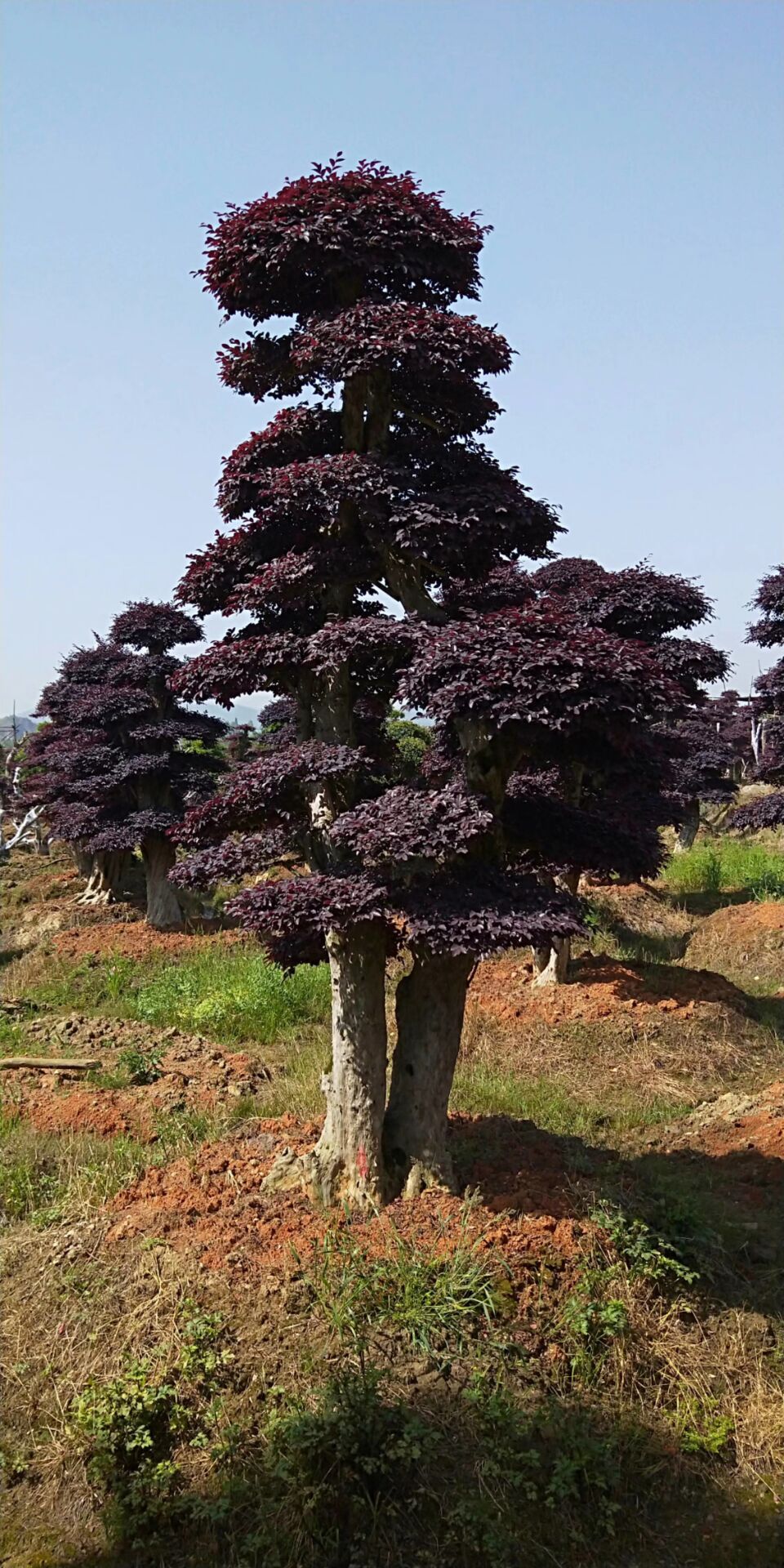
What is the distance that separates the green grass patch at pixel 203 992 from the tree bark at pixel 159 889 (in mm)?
2660

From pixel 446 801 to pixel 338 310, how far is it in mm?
3232

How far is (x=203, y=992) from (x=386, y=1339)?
7742 mm

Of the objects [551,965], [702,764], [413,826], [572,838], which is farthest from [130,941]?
[702,764]

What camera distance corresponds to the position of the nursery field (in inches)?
177

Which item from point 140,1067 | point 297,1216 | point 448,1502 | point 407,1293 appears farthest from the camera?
point 140,1067

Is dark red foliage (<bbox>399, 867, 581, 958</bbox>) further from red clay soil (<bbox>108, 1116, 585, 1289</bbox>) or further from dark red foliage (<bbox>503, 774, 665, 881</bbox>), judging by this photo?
red clay soil (<bbox>108, 1116, 585, 1289</bbox>)

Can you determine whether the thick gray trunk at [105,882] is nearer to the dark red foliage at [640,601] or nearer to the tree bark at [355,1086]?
the dark red foliage at [640,601]

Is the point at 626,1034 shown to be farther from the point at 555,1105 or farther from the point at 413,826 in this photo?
the point at 413,826

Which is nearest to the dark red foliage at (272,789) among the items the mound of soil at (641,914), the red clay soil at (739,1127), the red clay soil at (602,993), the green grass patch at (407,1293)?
the green grass patch at (407,1293)

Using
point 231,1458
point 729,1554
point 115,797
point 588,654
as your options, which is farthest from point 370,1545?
point 115,797

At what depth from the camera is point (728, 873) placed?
21.9m

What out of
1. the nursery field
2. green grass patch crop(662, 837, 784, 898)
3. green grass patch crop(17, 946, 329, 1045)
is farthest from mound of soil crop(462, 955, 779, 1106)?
green grass patch crop(662, 837, 784, 898)

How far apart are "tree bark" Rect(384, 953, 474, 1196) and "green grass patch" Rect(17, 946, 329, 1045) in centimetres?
354

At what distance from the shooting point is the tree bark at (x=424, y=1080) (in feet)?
21.2
